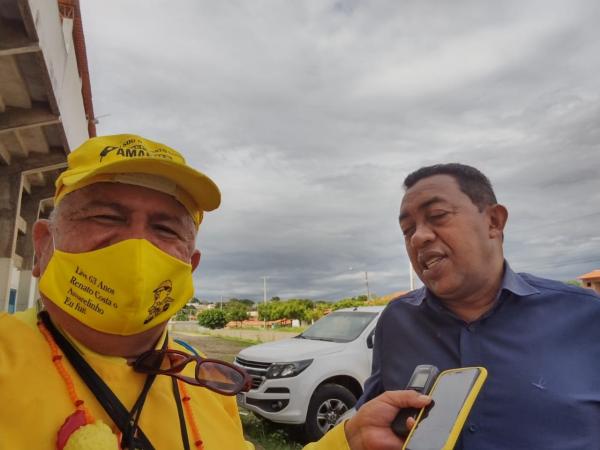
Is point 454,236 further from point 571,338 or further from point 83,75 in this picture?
point 83,75

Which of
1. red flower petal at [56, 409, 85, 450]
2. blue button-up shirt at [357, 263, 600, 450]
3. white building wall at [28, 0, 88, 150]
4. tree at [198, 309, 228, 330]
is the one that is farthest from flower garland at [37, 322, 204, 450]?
tree at [198, 309, 228, 330]

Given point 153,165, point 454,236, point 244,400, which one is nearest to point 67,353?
point 153,165

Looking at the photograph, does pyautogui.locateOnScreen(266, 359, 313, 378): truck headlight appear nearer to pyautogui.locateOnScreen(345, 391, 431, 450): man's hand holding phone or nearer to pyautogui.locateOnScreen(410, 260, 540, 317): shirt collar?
pyautogui.locateOnScreen(410, 260, 540, 317): shirt collar

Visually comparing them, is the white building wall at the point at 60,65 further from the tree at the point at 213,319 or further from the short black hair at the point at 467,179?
the tree at the point at 213,319

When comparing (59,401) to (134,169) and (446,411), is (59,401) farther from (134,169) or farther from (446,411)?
(446,411)

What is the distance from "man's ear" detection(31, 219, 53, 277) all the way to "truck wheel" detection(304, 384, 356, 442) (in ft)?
15.6

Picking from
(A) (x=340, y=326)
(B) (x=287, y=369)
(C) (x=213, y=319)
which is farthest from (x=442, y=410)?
(C) (x=213, y=319)

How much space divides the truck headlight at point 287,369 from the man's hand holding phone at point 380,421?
14.8 feet

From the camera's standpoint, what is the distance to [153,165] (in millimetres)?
1399

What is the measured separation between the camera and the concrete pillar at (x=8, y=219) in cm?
816

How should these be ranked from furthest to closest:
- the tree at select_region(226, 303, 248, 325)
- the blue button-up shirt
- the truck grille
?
1. the tree at select_region(226, 303, 248, 325)
2. the truck grille
3. the blue button-up shirt

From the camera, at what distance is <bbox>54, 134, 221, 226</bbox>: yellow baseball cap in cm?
135

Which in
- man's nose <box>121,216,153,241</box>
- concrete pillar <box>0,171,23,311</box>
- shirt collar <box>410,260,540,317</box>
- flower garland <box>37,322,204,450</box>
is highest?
concrete pillar <box>0,171,23,311</box>

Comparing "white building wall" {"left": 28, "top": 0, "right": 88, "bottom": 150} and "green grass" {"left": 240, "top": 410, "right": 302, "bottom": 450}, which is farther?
"green grass" {"left": 240, "top": 410, "right": 302, "bottom": 450}
